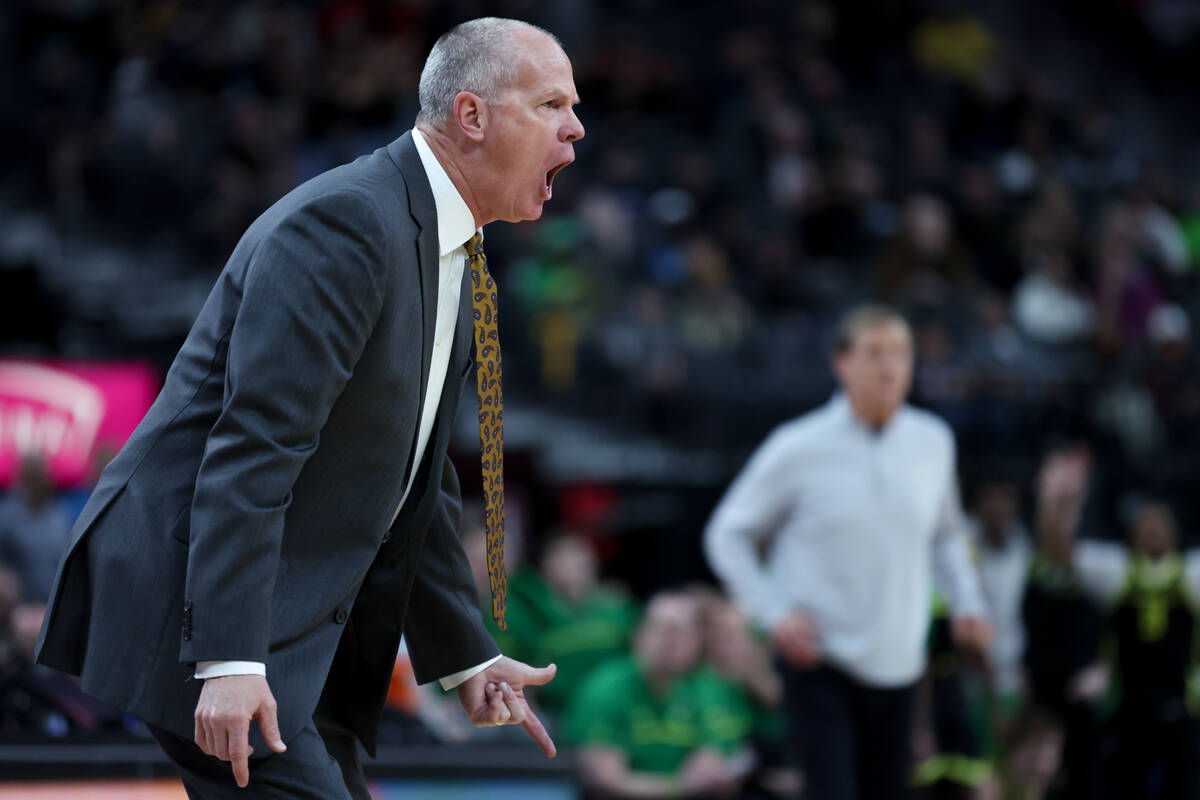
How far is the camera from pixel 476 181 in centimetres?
264

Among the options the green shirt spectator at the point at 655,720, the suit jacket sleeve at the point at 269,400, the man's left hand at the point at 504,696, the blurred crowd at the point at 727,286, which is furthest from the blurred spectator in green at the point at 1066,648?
the suit jacket sleeve at the point at 269,400

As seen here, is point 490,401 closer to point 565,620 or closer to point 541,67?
point 541,67

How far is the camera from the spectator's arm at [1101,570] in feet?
25.3

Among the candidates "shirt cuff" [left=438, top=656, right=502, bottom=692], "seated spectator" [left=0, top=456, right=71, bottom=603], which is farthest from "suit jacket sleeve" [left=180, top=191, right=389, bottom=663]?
"seated spectator" [left=0, top=456, right=71, bottom=603]

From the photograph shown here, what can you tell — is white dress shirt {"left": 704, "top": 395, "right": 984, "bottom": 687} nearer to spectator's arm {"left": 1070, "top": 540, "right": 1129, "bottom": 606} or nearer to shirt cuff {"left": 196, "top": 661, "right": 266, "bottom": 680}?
spectator's arm {"left": 1070, "top": 540, "right": 1129, "bottom": 606}

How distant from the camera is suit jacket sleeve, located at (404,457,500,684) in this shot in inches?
113

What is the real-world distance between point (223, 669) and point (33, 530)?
530 cm

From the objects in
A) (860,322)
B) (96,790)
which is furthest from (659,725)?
(96,790)

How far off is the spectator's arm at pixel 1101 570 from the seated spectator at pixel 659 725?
221 cm

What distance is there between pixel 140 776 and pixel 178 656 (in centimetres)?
212

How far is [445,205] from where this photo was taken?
2602 mm

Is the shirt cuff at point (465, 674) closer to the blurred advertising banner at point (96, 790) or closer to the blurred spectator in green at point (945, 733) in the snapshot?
the blurred advertising banner at point (96, 790)

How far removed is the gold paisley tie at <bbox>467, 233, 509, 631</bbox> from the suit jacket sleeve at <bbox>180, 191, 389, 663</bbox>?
1.19 ft

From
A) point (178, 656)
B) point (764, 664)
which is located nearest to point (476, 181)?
point (178, 656)
